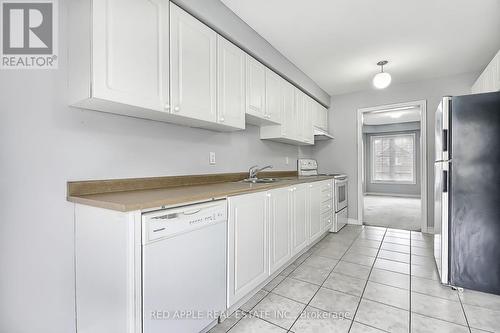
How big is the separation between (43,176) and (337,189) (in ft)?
11.9

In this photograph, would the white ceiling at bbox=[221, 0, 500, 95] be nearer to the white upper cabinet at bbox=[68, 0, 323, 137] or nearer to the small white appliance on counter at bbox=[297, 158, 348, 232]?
the white upper cabinet at bbox=[68, 0, 323, 137]

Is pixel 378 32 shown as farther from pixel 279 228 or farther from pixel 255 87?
pixel 279 228

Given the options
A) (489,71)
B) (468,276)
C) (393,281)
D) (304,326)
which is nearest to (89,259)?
(304,326)

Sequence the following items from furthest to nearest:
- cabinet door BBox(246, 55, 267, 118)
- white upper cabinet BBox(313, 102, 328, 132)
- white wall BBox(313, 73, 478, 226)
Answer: white upper cabinet BBox(313, 102, 328, 132) < white wall BBox(313, 73, 478, 226) < cabinet door BBox(246, 55, 267, 118)

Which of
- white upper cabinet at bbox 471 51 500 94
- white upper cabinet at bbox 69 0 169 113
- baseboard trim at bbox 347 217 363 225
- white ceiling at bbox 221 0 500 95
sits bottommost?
baseboard trim at bbox 347 217 363 225

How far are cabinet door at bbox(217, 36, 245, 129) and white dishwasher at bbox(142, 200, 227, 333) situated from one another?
85 cm

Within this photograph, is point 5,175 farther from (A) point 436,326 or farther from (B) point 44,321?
(A) point 436,326

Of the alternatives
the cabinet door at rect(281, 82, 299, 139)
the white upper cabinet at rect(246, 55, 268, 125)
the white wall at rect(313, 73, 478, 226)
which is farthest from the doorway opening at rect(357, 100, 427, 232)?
the white upper cabinet at rect(246, 55, 268, 125)

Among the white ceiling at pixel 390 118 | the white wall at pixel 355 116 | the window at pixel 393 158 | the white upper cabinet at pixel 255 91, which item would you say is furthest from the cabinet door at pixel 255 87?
the window at pixel 393 158

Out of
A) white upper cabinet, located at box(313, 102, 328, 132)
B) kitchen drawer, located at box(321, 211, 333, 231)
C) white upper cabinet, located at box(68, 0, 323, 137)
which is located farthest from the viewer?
white upper cabinet, located at box(313, 102, 328, 132)

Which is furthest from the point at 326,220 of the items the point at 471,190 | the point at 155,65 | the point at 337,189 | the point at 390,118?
the point at 390,118

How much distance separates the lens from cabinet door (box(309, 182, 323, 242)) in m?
2.98

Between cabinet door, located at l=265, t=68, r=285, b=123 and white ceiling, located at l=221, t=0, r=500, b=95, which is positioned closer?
white ceiling, located at l=221, t=0, r=500, b=95

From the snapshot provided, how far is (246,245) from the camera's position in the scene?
71.9 inches
